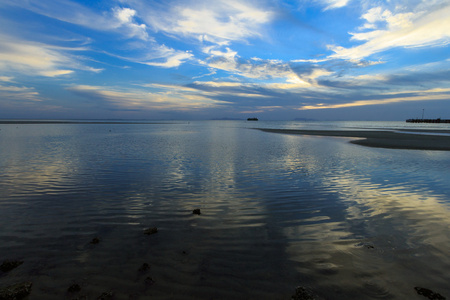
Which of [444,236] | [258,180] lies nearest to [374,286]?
[444,236]

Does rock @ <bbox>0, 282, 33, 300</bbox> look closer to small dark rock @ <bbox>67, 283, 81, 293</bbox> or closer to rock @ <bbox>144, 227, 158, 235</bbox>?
small dark rock @ <bbox>67, 283, 81, 293</bbox>

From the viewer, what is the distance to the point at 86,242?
675 centimetres

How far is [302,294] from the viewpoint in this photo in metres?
4.79

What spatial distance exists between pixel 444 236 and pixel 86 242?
35.8 feet

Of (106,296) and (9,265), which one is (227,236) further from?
(9,265)

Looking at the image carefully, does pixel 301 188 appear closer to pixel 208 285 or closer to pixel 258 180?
pixel 258 180

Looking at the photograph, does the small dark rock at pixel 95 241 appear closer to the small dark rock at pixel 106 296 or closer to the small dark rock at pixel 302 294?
the small dark rock at pixel 106 296

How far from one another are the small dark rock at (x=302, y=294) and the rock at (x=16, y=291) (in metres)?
5.43

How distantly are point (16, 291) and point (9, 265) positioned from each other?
1.19m

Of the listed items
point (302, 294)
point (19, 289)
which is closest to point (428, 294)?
point (302, 294)

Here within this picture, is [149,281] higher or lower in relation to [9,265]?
lower

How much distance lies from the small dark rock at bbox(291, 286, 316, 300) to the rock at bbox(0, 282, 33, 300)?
543 cm

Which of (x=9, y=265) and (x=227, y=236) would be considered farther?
(x=227, y=236)

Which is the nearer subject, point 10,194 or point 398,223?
point 398,223
